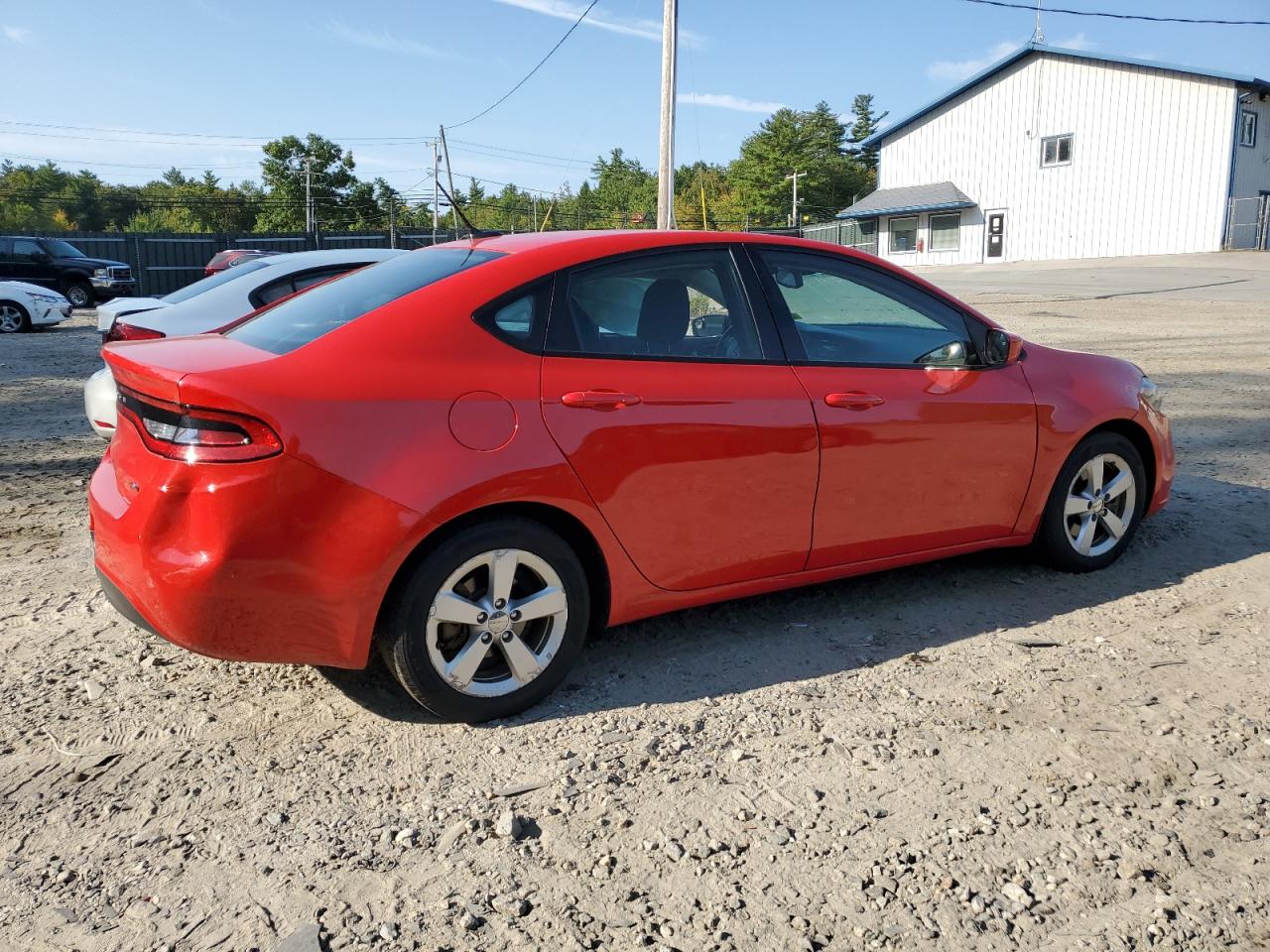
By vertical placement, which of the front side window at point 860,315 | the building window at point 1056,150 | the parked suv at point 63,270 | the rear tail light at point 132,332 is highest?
the building window at point 1056,150

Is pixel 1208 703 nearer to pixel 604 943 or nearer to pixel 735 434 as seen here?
pixel 735 434

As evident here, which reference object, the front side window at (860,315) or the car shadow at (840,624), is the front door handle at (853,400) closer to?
the front side window at (860,315)

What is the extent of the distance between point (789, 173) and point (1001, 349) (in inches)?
2952

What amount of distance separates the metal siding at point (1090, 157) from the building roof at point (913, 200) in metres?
0.74

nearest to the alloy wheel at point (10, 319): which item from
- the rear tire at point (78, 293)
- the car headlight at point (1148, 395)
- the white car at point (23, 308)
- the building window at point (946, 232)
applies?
the white car at point (23, 308)

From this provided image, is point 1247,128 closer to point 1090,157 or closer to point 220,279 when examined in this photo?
point 1090,157

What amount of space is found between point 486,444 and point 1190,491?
4.83 meters

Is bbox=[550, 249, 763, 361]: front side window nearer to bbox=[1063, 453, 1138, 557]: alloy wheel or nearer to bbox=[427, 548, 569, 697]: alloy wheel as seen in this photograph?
bbox=[427, 548, 569, 697]: alloy wheel

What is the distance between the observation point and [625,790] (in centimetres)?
293

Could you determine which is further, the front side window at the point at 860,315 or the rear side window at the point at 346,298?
the front side window at the point at 860,315

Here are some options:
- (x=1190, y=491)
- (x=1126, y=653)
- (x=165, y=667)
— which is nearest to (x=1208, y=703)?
(x=1126, y=653)

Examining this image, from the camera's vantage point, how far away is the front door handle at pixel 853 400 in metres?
3.80

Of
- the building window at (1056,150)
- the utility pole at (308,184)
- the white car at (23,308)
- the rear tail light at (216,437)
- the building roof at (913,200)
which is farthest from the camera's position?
the utility pole at (308,184)

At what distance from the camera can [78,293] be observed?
25.9 m
